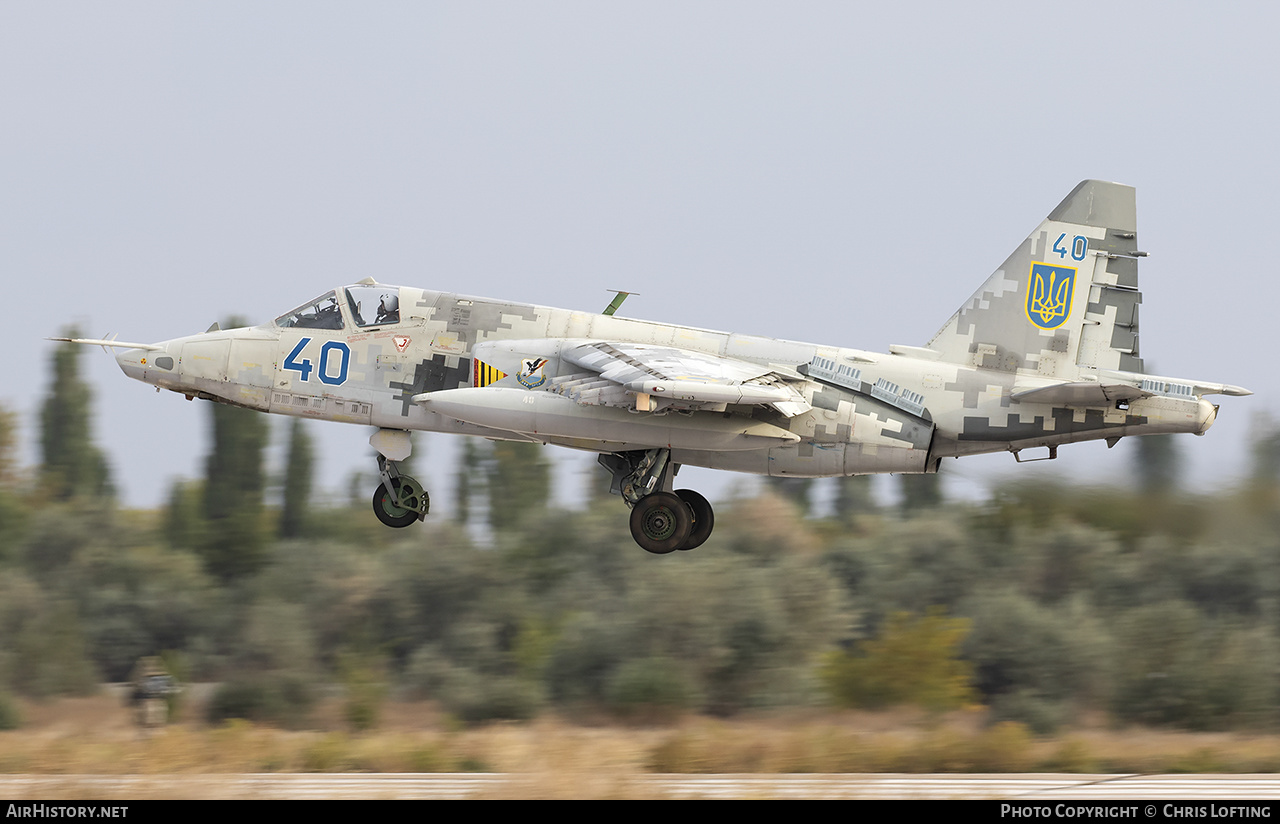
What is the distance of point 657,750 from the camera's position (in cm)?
2427

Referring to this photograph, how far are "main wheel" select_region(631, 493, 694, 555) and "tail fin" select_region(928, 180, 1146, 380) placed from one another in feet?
13.9

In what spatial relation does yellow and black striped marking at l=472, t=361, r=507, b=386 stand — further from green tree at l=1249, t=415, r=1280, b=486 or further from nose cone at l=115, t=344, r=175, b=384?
green tree at l=1249, t=415, r=1280, b=486

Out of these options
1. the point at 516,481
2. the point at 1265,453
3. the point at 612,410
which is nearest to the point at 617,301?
the point at 612,410

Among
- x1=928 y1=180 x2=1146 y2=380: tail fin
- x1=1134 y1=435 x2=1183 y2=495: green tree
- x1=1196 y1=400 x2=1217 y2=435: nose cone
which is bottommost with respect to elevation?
x1=1134 y1=435 x2=1183 y2=495: green tree

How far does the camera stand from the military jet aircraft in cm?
1741

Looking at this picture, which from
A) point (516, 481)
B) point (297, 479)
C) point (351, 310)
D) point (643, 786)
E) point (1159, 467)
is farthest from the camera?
point (297, 479)

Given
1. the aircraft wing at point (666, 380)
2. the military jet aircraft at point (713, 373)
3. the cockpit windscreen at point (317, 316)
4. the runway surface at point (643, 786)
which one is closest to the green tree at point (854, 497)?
the runway surface at point (643, 786)

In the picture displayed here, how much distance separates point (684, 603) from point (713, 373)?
17640mm

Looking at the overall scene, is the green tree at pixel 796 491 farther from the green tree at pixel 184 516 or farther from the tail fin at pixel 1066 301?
the tail fin at pixel 1066 301

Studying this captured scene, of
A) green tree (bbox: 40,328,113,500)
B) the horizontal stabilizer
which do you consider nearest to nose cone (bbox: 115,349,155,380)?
the horizontal stabilizer

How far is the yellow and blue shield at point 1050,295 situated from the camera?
18359 mm

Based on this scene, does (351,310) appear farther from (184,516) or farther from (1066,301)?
(184,516)
